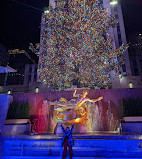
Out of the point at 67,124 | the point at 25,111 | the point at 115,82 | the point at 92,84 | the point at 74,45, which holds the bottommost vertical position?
the point at 67,124

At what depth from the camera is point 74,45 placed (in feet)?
50.8

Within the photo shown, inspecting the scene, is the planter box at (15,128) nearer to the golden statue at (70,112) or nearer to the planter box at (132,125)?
the golden statue at (70,112)

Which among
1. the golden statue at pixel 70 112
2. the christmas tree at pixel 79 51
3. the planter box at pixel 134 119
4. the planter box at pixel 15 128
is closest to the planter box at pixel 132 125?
the planter box at pixel 134 119

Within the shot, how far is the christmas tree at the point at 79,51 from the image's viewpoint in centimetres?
1529

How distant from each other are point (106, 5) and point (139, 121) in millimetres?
23591

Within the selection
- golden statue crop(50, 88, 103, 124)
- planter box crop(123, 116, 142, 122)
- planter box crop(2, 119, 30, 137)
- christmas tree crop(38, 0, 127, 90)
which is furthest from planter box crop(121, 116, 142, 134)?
christmas tree crop(38, 0, 127, 90)

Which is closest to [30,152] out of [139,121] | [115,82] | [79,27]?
[139,121]

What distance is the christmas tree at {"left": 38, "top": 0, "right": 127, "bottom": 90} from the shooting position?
1529 cm

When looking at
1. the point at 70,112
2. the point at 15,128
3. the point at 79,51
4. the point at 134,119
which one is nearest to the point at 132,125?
the point at 134,119

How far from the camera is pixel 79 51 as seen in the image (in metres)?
15.3

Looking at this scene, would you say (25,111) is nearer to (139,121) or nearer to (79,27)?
(139,121)

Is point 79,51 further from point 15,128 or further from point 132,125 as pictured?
point 15,128

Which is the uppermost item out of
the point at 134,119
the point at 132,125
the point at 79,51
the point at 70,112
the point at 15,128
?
the point at 79,51

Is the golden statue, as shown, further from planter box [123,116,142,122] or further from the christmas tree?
the christmas tree
